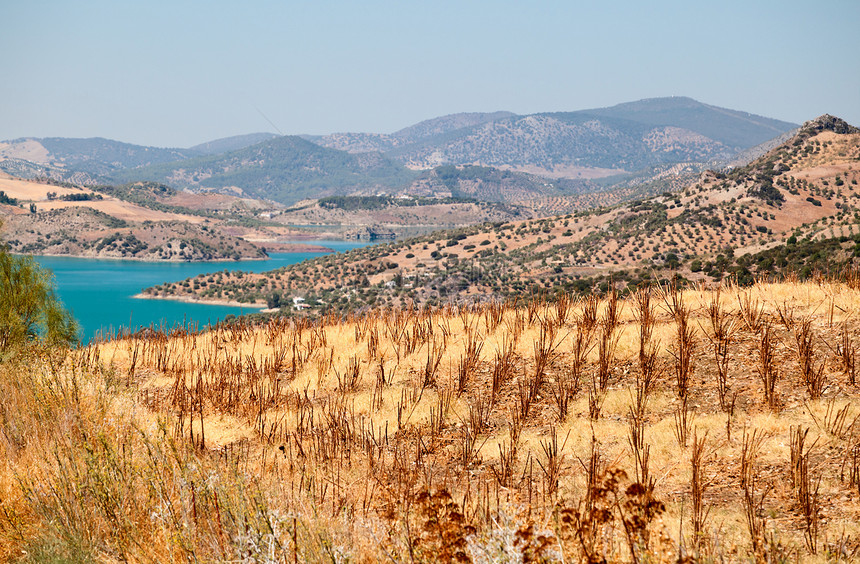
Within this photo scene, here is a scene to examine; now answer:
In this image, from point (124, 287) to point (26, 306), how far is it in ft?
361

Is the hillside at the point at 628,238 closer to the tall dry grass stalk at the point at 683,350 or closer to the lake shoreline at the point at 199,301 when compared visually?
the lake shoreline at the point at 199,301

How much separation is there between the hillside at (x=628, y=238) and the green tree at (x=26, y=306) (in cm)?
2988

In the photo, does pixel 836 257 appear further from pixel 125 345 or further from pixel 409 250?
pixel 409 250

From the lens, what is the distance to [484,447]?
691 cm

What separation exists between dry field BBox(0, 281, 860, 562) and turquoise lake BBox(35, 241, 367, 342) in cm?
6191

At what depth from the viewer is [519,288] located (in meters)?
55.0

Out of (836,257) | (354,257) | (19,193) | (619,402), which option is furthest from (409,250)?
(19,193)

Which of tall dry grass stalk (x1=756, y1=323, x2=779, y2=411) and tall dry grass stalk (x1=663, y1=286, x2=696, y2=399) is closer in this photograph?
tall dry grass stalk (x1=756, y1=323, x2=779, y2=411)

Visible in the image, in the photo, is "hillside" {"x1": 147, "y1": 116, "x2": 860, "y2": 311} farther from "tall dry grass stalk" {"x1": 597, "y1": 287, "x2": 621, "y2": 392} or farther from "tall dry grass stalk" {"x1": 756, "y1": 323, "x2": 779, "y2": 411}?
"tall dry grass stalk" {"x1": 756, "y1": 323, "x2": 779, "y2": 411}

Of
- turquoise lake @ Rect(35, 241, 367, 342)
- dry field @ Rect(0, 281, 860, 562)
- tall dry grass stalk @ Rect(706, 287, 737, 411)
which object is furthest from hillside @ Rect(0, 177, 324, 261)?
tall dry grass stalk @ Rect(706, 287, 737, 411)

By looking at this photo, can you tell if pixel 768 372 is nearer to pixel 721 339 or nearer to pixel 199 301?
pixel 721 339

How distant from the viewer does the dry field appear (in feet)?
14.3

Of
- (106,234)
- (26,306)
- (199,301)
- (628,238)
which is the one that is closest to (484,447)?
(26,306)

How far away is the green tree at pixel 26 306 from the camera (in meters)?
12.3
